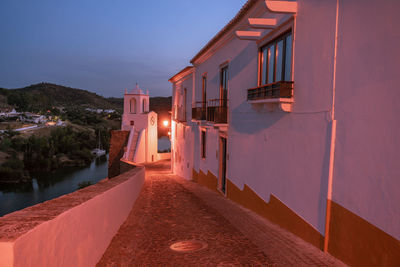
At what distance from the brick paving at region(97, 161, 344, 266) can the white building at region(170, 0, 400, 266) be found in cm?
42

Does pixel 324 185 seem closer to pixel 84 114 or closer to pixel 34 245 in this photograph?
pixel 34 245

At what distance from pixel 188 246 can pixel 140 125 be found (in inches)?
1221

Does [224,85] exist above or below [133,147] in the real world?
above

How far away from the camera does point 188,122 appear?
18.1m

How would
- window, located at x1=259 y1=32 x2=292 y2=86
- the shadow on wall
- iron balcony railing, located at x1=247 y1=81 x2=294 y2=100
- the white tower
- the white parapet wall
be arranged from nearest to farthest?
1. the white parapet wall
2. the shadow on wall
3. iron balcony railing, located at x1=247 y1=81 x2=294 y2=100
4. window, located at x1=259 y1=32 x2=292 y2=86
5. the white tower

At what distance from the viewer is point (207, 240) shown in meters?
5.70

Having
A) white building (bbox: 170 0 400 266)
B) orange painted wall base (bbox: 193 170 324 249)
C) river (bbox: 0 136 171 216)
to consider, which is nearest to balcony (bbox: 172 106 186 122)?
orange painted wall base (bbox: 193 170 324 249)

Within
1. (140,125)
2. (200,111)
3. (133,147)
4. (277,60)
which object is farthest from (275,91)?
(140,125)

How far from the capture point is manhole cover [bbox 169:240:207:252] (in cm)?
526

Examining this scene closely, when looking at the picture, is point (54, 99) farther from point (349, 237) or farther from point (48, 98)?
point (349, 237)

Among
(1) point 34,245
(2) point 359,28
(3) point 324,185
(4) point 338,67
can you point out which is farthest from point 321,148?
(1) point 34,245

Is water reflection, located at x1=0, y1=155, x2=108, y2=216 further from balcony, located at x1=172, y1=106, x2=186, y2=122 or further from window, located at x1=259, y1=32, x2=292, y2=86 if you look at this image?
window, located at x1=259, y1=32, x2=292, y2=86

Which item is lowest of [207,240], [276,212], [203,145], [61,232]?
[207,240]

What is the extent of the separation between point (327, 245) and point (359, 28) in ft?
10.8
